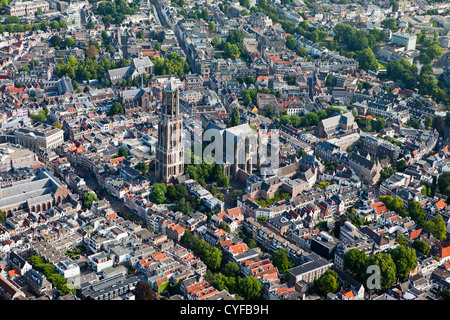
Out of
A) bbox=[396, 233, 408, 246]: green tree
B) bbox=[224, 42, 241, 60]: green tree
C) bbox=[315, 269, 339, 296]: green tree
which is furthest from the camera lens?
bbox=[224, 42, 241, 60]: green tree

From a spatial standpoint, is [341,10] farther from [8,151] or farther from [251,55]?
[8,151]

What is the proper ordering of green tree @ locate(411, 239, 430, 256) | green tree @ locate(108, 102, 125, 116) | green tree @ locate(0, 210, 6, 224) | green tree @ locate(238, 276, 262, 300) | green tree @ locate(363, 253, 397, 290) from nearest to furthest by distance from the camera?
green tree @ locate(238, 276, 262, 300), green tree @ locate(363, 253, 397, 290), green tree @ locate(411, 239, 430, 256), green tree @ locate(0, 210, 6, 224), green tree @ locate(108, 102, 125, 116)

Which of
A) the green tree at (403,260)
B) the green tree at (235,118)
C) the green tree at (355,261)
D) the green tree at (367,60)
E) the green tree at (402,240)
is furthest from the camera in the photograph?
the green tree at (367,60)

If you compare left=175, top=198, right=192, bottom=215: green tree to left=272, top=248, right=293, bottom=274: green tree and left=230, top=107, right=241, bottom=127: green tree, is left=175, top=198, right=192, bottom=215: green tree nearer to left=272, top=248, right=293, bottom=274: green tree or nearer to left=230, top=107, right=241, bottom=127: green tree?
left=272, top=248, right=293, bottom=274: green tree

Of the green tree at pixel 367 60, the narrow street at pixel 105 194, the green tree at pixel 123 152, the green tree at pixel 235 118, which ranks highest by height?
the green tree at pixel 367 60

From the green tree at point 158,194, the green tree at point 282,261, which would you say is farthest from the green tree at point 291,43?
the green tree at point 282,261

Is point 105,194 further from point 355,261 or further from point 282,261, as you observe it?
point 355,261

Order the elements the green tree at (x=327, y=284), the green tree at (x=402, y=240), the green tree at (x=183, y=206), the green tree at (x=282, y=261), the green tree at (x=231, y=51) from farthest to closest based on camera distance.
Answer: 1. the green tree at (x=231, y=51)
2. the green tree at (x=183, y=206)
3. the green tree at (x=402, y=240)
4. the green tree at (x=282, y=261)
5. the green tree at (x=327, y=284)

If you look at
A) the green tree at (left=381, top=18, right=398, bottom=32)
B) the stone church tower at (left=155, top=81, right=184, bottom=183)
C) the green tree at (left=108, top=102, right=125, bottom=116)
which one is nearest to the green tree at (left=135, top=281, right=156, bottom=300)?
the stone church tower at (left=155, top=81, right=184, bottom=183)

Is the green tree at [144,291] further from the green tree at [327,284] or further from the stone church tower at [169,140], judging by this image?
the stone church tower at [169,140]

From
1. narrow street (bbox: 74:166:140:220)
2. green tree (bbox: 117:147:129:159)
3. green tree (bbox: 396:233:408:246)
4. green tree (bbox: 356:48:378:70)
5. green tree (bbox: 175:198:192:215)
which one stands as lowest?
narrow street (bbox: 74:166:140:220)
